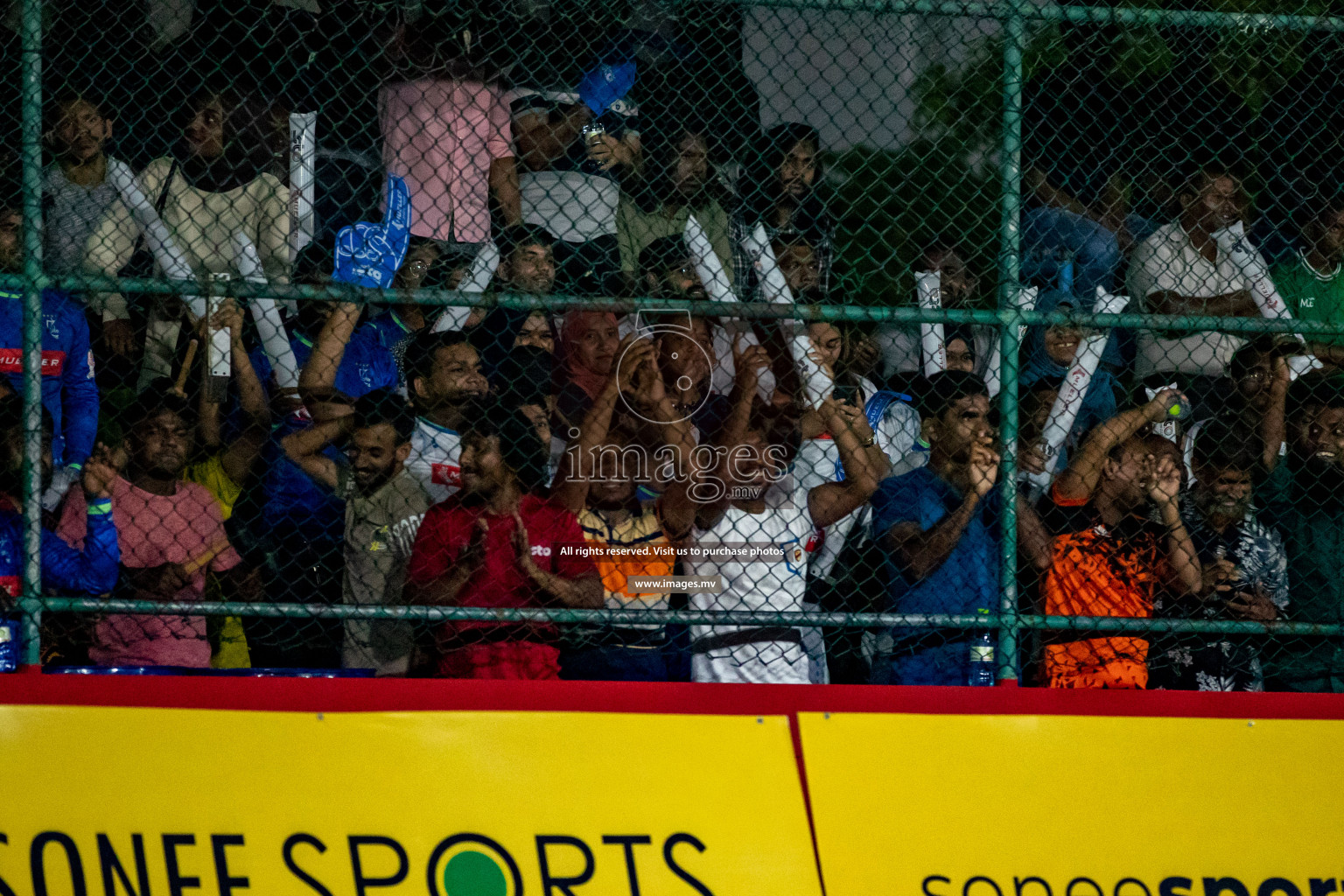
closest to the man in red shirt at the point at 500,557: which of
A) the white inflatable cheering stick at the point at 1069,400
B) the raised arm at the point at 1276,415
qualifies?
the white inflatable cheering stick at the point at 1069,400

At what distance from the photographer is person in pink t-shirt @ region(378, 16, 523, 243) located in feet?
12.4

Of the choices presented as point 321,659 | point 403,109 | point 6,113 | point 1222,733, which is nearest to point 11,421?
point 6,113

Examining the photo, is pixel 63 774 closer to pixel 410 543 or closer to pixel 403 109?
pixel 410 543

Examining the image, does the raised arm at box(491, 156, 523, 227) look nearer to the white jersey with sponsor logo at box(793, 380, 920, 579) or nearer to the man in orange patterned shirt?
the white jersey with sponsor logo at box(793, 380, 920, 579)

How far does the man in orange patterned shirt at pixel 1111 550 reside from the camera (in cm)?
362

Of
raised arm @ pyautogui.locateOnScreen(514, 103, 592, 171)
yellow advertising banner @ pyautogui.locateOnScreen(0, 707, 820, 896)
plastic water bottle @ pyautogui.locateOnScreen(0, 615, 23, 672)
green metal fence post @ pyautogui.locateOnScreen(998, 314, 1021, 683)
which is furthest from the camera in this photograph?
raised arm @ pyautogui.locateOnScreen(514, 103, 592, 171)

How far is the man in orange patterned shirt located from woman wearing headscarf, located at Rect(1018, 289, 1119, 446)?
5.5 inches

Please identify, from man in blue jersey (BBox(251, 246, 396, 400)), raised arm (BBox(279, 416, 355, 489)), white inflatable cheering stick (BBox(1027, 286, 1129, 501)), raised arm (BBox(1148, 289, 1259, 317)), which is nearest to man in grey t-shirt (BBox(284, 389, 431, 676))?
raised arm (BBox(279, 416, 355, 489))

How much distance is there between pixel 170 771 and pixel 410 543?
925 millimetres

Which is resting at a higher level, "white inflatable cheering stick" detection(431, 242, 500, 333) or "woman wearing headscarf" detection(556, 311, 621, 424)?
"white inflatable cheering stick" detection(431, 242, 500, 333)

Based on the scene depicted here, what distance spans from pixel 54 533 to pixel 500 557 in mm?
1119

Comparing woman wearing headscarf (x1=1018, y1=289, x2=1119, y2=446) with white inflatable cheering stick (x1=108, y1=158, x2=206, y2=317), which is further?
woman wearing headscarf (x1=1018, y1=289, x2=1119, y2=446)

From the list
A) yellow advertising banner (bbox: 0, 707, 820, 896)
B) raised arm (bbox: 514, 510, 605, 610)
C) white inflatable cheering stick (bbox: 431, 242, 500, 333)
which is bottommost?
yellow advertising banner (bbox: 0, 707, 820, 896)

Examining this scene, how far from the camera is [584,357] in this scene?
3.74 metres
